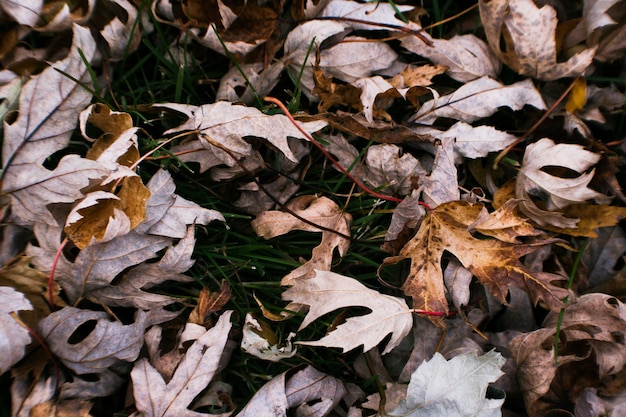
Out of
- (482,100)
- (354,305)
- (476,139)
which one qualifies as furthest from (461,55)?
(354,305)

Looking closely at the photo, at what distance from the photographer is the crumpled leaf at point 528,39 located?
70.4 inches

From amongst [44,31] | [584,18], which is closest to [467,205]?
[584,18]

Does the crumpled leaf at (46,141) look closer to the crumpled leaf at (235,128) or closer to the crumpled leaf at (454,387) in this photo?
the crumpled leaf at (235,128)

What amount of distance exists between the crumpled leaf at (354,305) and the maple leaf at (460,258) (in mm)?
83

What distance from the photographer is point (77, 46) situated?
1.81 m

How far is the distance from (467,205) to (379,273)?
0.39 metres

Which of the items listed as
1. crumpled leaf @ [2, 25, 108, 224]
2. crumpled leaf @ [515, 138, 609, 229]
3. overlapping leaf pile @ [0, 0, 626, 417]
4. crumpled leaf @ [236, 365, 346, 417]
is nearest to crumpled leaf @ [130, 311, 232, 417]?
overlapping leaf pile @ [0, 0, 626, 417]

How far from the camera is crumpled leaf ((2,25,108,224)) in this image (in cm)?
163

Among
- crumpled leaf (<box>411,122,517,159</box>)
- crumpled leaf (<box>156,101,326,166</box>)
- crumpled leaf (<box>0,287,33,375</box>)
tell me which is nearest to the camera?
crumpled leaf (<box>0,287,33,375</box>)

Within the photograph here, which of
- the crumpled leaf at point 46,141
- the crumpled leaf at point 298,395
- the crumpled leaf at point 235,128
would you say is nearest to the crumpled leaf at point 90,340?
the crumpled leaf at point 46,141

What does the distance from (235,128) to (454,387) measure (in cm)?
104

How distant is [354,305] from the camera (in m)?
1.67

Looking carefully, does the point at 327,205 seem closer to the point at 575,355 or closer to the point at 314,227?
the point at 314,227

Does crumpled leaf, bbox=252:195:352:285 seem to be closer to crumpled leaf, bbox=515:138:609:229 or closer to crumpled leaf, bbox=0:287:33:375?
crumpled leaf, bbox=515:138:609:229
